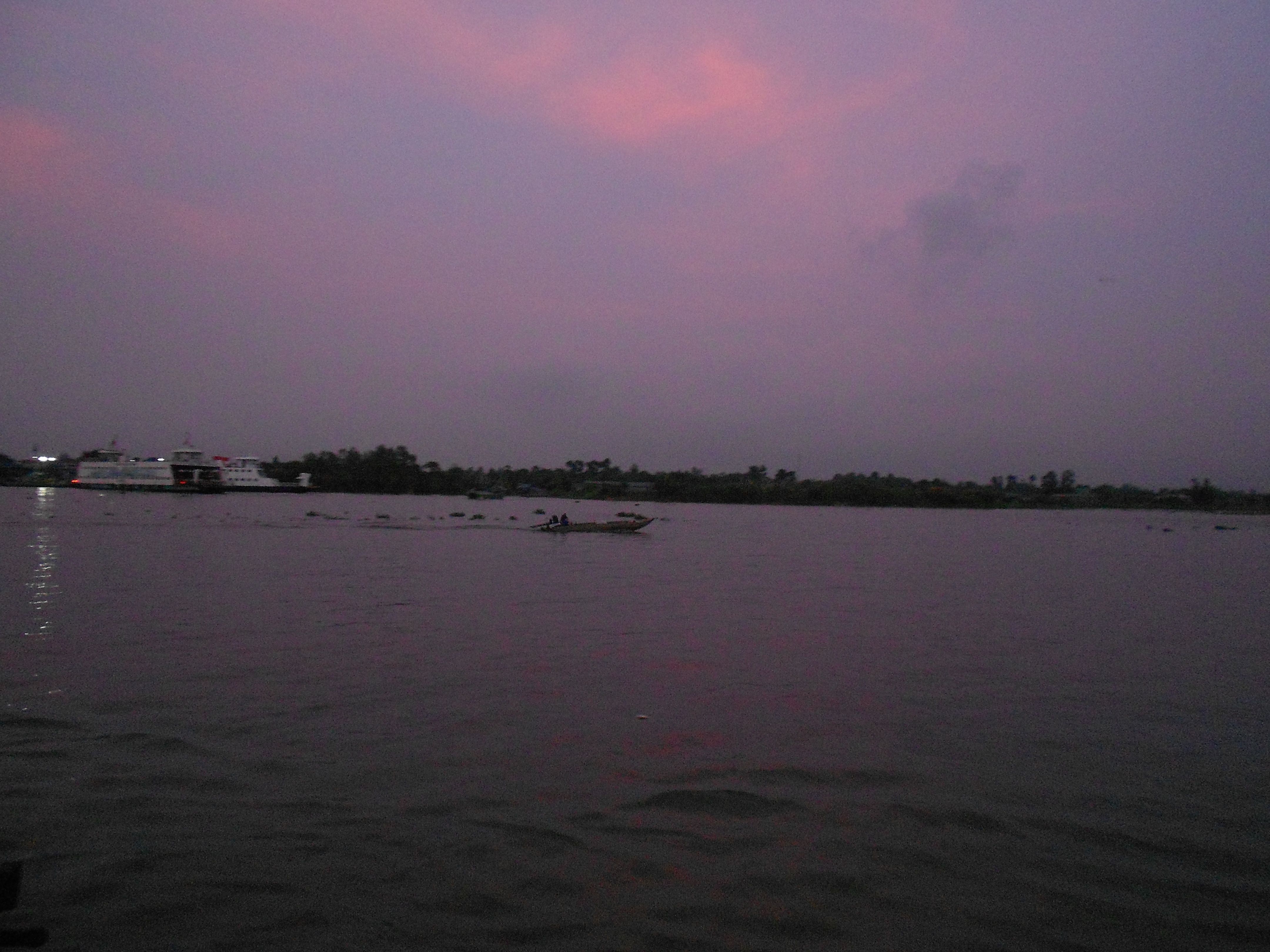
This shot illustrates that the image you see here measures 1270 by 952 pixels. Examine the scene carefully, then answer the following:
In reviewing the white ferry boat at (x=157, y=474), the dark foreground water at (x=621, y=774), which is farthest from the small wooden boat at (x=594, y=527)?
the white ferry boat at (x=157, y=474)

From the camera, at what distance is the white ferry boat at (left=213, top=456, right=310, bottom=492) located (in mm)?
98188

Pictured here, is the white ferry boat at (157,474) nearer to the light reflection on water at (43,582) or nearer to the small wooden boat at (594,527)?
the light reflection on water at (43,582)

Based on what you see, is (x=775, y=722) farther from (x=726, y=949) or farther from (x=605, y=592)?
(x=605, y=592)

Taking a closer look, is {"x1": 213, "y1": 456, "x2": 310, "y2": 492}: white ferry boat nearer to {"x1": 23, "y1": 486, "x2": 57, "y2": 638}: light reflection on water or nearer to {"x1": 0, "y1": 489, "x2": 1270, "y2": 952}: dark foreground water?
{"x1": 23, "y1": 486, "x2": 57, "y2": 638}: light reflection on water

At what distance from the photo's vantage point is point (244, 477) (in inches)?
3912

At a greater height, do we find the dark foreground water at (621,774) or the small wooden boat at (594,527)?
the small wooden boat at (594,527)

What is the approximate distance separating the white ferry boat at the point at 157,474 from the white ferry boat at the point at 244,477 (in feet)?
2.72

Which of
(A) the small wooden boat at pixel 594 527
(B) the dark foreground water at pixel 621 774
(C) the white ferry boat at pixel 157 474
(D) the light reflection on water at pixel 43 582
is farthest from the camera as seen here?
(C) the white ferry boat at pixel 157 474

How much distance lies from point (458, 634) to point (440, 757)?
6.60m

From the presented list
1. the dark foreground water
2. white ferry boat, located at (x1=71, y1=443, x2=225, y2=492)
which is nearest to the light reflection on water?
the dark foreground water

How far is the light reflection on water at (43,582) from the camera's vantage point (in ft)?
Answer: 45.0

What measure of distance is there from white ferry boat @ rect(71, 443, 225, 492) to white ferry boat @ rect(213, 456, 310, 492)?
2.72 ft

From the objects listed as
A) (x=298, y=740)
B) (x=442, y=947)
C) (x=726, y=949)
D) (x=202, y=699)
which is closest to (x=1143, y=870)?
(x=726, y=949)

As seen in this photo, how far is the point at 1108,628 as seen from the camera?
17203 millimetres
